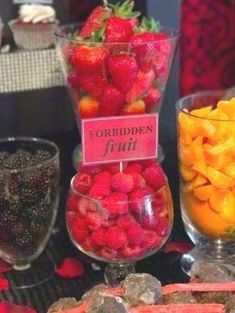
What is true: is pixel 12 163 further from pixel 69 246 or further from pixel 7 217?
pixel 69 246

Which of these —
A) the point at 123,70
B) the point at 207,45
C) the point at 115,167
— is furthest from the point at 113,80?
the point at 207,45

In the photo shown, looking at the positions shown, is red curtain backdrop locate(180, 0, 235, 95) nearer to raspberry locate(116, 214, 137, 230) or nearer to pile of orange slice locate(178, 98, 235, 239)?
pile of orange slice locate(178, 98, 235, 239)

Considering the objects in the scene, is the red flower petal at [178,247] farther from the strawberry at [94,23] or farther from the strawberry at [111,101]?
the strawberry at [94,23]

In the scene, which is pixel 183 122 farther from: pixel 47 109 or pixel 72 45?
pixel 47 109

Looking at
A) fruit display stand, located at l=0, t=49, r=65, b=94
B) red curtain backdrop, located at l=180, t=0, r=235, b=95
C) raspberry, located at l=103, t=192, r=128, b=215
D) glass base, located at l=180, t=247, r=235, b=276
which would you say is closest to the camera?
raspberry, located at l=103, t=192, r=128, b=215

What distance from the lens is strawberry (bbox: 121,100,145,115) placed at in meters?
0.83

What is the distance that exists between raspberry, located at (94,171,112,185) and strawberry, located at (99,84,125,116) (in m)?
0.12

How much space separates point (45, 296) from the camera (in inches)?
30.1

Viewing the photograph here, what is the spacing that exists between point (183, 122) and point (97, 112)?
0.43 feet

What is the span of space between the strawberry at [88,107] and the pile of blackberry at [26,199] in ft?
0.28

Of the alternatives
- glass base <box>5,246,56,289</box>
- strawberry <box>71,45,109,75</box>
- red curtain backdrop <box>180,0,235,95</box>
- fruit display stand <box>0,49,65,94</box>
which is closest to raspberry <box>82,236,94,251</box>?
glass base <box>5,246,56,289</box>

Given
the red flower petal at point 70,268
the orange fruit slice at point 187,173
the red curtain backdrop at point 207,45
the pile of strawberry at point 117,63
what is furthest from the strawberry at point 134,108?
the red curtain backdrop at point 207,45

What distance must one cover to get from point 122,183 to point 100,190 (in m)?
0.03

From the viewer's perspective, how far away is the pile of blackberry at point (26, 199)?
76 centimetres
